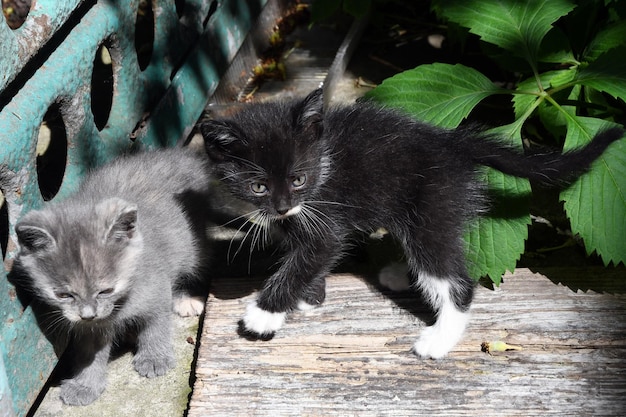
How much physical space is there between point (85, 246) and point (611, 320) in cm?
235

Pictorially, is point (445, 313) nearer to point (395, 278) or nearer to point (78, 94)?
point (395, 278)

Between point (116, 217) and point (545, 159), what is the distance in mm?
1853

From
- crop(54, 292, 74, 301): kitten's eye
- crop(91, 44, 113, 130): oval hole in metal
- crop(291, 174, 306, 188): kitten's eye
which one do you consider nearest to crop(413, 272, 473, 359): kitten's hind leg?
crop(291, 174, 306, 188): kitten's eye

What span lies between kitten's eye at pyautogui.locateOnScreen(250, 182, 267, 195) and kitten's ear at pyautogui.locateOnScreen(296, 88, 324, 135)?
0.31 metres

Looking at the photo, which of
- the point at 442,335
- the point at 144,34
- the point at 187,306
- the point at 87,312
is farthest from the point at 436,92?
the point at 144,34

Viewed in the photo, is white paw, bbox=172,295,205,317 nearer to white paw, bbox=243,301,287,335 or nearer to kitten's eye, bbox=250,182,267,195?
white paw, bbox=243,301,287,335

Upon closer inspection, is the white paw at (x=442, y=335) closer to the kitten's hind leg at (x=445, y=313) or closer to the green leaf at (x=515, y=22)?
the kitten's hind leg at (x=445, y=313)

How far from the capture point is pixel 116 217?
3262 mm

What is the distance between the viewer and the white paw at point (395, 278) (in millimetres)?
3936

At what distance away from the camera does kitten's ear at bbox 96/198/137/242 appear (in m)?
3.26

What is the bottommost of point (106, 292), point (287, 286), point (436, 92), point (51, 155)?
point (51, 155)

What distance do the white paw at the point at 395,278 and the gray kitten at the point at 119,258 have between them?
3.08 feet

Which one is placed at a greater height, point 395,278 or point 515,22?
point 515,22

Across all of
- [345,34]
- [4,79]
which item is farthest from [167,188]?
[345,34]
